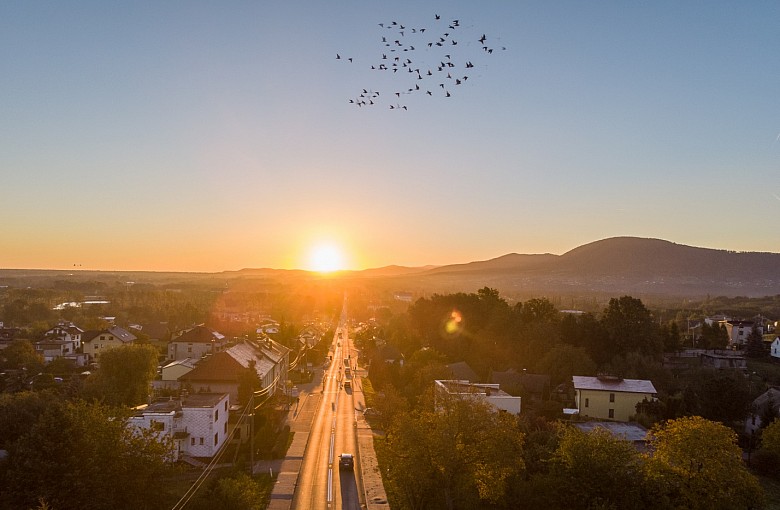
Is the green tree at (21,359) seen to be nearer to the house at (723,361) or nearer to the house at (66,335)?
the house at (66,335)

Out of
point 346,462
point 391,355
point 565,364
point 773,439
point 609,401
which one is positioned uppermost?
point 565,364

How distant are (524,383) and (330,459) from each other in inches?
669

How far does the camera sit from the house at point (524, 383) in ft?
121

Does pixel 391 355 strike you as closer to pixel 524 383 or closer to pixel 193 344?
pixel 524 383

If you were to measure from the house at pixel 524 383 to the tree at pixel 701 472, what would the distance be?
18.5m

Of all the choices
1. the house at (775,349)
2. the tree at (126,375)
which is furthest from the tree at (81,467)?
the house at (775,349)

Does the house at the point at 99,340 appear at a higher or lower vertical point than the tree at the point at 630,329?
lower

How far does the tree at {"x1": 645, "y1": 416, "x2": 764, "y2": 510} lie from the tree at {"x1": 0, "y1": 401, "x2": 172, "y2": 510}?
15826mm

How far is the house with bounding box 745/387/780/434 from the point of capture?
29862 millimetres

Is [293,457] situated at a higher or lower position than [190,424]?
lower

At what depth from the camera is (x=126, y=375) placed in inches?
1323

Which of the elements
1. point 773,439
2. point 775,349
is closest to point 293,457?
point 773,439

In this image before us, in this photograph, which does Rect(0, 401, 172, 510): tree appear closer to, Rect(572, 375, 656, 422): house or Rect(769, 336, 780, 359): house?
Rect(572, 375, 656, 422): house

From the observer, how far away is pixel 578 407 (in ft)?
111
